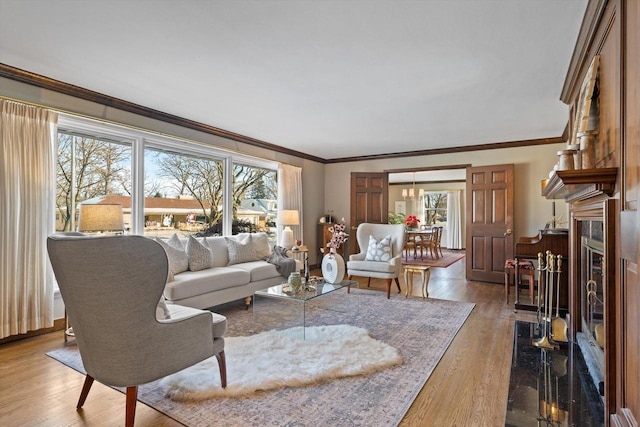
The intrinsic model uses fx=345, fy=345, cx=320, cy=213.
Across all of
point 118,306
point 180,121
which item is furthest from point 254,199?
point 118,306

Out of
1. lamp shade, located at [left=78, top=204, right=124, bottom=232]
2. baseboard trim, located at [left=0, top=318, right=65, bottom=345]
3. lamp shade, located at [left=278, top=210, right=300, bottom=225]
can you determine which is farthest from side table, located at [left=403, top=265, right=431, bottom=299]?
baseboard trim, located at [left=0, top=318, right=65, bottom=345]

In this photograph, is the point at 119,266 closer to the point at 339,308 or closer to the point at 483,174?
the point at 339,308

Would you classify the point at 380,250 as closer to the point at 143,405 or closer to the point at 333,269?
the point at 333,269

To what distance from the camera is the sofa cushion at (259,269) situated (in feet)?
14.5

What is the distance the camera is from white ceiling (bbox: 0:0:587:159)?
221 cm

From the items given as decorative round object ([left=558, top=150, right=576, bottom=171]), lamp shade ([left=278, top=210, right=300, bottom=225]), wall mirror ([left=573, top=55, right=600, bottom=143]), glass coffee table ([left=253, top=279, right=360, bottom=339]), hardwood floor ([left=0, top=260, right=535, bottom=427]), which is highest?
wall mirror ([left=573, top=55, right=600, bottom=143])

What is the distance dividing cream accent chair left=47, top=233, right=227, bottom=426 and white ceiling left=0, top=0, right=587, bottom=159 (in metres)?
1.53

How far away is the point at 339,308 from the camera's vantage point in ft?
13.9

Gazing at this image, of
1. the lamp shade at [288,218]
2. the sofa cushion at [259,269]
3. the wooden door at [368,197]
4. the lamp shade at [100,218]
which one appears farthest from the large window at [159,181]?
the wooden door at [368,197]

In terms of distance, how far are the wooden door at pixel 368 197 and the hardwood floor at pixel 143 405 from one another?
3756 millimetres

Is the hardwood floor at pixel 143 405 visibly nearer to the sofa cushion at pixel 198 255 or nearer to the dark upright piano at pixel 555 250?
the dark upright piano at pixel 555 250

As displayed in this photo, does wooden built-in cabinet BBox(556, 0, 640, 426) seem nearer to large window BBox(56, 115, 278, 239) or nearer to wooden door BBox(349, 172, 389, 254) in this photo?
large window BBox(56, 115, 278, 239)

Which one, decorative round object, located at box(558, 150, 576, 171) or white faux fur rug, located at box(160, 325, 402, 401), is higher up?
decorative round object, located at box(558, 150, 576, 171)

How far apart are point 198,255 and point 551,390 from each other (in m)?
3.63
